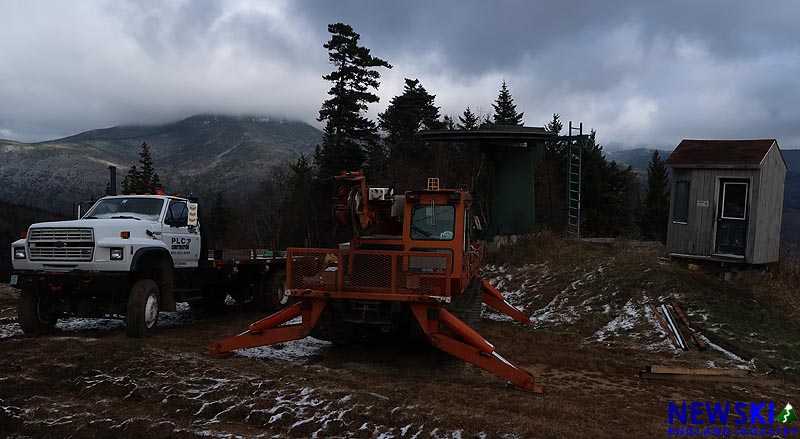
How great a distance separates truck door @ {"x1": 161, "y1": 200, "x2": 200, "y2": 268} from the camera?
1104 cm

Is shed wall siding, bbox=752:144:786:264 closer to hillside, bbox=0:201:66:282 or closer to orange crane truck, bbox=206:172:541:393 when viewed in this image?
orange crane truck, bbox=206:172:541:393

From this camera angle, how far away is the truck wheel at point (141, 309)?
943 cm

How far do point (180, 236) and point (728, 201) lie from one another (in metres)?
12.7

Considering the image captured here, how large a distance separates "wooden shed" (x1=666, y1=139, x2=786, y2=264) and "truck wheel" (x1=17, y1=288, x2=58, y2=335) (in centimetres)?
1406

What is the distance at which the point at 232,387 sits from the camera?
670 cm

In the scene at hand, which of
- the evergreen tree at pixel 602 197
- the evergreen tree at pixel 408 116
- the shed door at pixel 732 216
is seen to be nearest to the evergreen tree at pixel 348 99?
the evergreen tree at pixel 408 116

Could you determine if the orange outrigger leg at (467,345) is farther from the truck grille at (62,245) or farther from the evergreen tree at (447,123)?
the evergreen tree at (447,123)

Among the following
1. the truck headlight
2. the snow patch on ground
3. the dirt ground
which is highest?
the truck headlight

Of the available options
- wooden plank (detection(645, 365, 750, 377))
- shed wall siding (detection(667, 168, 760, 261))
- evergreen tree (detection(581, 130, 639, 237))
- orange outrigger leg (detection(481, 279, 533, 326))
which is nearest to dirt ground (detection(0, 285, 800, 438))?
wooden plank (detection(645, 365, 750, 377))

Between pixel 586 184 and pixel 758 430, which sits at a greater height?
pixel 586 184

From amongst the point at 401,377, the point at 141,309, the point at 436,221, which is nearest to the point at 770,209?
the point at 436,221

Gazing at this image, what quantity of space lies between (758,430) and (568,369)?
2716 mm

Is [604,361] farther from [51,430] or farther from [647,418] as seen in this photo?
[51,430]

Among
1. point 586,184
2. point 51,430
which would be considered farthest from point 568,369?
point 586,184
